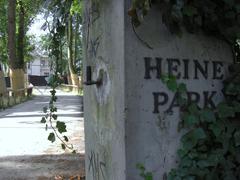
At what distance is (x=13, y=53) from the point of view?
3050 centimetres

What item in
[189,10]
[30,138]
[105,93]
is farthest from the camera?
[30,138]

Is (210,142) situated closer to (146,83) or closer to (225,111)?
(225,111)

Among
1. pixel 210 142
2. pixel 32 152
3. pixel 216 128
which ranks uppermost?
pixel 216 128

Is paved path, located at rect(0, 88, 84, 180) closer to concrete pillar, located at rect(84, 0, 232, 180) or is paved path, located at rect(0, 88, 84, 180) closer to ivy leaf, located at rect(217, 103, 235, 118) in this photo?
concrete pillar, located at rect(84, 0, 232, 180)

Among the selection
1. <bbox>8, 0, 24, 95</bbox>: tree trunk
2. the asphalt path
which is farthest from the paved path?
<bbox>8, 0, 24, 95</bbox>: tree trunk

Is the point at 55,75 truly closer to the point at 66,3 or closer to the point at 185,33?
the point at 66,3

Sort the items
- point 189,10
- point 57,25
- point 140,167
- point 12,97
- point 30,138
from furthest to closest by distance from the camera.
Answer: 1. point 12,97
2. point 30,138
3. point 57,25
4. point 140,167
5. point 189,10

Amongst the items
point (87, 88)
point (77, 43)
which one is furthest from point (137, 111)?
point (77, 43)

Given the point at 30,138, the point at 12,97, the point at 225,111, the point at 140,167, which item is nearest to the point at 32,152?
the point at 30,138

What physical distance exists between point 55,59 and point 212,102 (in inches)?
91.4

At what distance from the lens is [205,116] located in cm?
382

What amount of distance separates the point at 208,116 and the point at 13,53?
27.7 metres

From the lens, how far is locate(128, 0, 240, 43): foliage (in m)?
3.64

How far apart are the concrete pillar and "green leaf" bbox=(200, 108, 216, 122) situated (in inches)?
8.7
